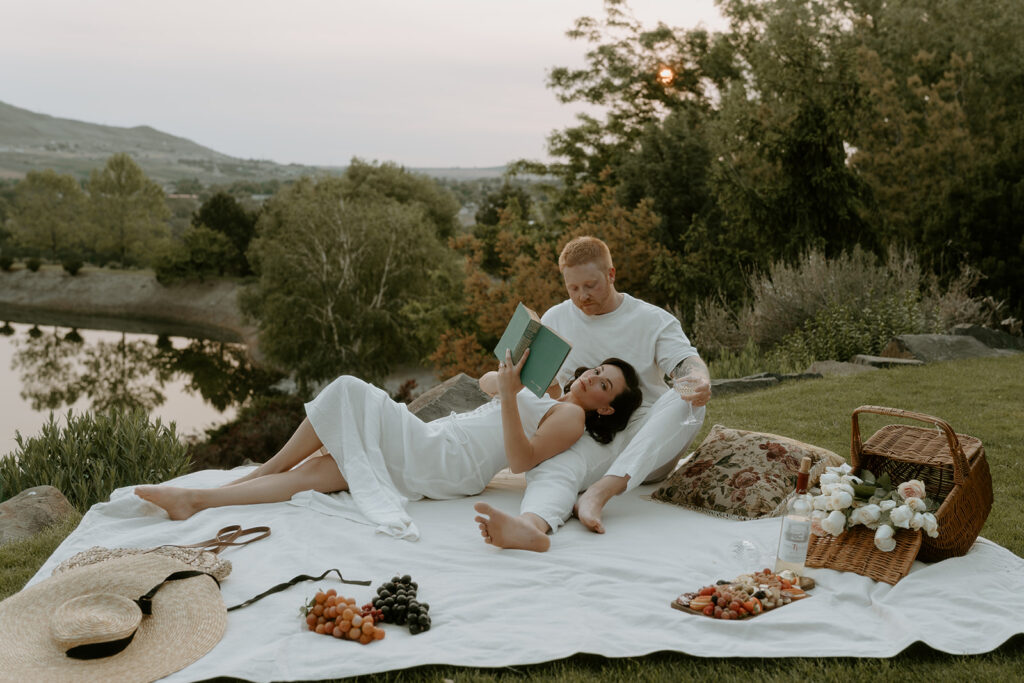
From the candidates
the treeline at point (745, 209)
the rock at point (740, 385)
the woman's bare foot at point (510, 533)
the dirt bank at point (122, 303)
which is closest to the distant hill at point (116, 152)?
the dirt bank at point (122, 303)

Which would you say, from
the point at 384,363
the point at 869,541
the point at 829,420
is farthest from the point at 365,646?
the point at 384,363

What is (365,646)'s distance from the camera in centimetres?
262

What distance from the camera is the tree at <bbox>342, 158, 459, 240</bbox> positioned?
3775cm

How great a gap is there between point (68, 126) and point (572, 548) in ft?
461

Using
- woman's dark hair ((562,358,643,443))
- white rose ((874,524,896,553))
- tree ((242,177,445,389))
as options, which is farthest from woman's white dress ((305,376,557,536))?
tree ((242,177,445,389))

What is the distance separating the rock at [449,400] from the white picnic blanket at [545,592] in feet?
6.53

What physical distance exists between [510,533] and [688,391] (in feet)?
3.70

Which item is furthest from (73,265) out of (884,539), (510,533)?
(884,539)

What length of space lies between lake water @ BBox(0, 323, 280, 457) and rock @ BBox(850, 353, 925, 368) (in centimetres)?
2008

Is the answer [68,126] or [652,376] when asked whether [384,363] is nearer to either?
[652,376]

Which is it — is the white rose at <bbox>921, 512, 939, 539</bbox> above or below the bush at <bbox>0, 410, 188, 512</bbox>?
above

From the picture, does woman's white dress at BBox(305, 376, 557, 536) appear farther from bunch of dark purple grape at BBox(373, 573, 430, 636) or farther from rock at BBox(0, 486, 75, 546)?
rock at BBox(0, 486, 75, 546)

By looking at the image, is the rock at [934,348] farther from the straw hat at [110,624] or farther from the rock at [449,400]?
the straw hat at [110,624]

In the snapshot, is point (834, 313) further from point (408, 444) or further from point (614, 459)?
point (408, 444)
